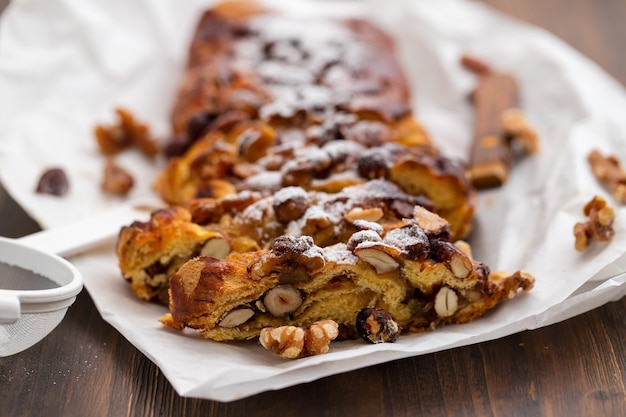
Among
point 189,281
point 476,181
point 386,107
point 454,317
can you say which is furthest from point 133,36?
point 454,317

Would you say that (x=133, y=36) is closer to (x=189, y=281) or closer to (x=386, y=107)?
(x=386, y=107)

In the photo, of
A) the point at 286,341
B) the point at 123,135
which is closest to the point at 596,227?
the point at 286,341

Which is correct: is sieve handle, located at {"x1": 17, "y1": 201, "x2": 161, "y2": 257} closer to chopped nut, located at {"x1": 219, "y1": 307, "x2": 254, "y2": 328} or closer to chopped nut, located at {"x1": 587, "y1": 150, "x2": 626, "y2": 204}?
chopped nut, located at {"x1": 219, "y1": 307, "x2": 254, "y2": 328}

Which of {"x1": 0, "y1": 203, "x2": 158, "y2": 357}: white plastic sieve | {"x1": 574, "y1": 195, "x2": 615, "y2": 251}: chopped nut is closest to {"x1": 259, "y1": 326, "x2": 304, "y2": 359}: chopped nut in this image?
{"x1": 0, "y1": 203, "x2": 158, "y2": 357}: white plastic sieve

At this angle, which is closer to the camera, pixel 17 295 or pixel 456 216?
pixel 17 295

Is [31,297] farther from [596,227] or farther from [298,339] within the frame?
[596,227]
